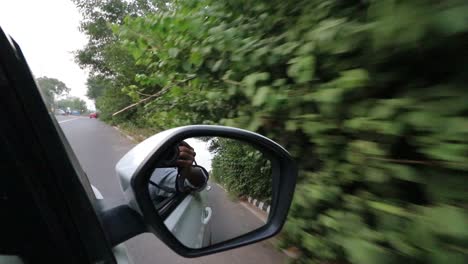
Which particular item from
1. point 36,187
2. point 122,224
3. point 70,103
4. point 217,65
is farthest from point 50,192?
point 70,103

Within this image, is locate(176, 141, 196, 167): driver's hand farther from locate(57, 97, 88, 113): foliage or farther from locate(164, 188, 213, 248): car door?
locate(57, 97, 88, 113): foliage

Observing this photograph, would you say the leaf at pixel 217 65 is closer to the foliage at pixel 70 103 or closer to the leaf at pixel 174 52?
the leaf at pixel 174 52

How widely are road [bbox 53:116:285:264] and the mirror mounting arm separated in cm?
7

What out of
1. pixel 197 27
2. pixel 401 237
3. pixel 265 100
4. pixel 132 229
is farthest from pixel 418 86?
pixel 197 27

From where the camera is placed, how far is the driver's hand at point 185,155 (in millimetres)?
1043

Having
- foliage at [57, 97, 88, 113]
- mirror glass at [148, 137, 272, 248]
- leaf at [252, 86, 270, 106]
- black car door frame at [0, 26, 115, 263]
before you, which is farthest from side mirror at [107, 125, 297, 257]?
foliage at [57, 97, 88, 113]

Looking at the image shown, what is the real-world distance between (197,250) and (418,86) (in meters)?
0.85

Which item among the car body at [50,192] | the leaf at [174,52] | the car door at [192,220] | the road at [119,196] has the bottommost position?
the road at [119,196]

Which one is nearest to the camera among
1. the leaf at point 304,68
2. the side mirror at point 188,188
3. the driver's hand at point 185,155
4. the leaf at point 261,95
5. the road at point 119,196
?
the side mirror at point 188,188

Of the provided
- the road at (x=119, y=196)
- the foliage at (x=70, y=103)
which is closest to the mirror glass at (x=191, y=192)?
the road at (x=119, y=196)

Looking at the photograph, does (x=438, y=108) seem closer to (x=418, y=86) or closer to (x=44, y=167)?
(x=418, y=86)

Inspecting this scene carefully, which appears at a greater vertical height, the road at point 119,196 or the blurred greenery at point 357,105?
the blurred greenery at point 357,105

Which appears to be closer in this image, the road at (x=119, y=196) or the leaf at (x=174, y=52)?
the leaf at (x=174, y=52)

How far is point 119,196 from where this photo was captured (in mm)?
1252
